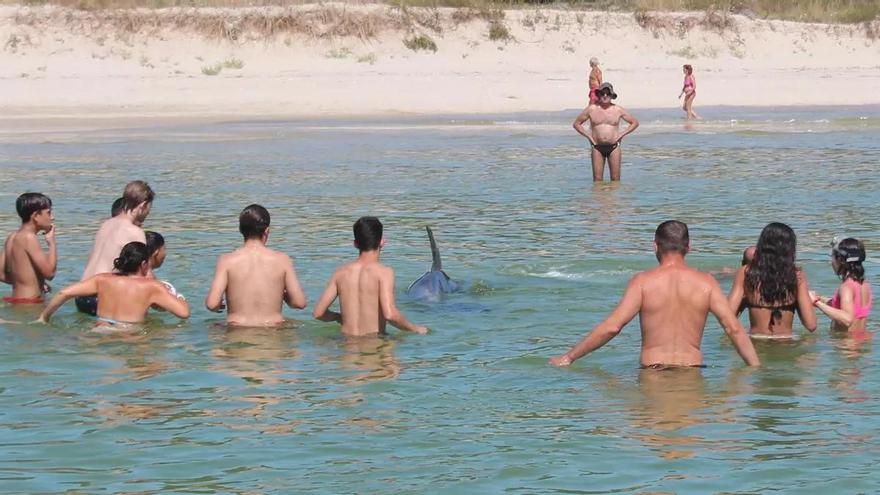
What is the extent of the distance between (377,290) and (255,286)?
92cm

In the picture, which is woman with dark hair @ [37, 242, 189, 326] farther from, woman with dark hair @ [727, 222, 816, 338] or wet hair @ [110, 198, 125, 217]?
woman with dark hair @ [727, 222, 816, 338]

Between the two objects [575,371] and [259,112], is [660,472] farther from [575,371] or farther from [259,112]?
[259,112]

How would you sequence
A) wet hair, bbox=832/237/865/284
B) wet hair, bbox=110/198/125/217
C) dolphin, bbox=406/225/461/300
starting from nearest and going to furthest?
wet hair, bbox=832/237/865/284
wet hair, bbox=110/198/125/217
dolphin, bbox=406/225/461/300

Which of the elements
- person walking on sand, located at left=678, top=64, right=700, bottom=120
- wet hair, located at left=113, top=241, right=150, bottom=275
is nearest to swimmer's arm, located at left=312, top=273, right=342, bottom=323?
wet hair, located at left=113, top=241, right=150, bottom=275

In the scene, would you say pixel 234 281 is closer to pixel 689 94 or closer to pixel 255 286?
pixel 255 286

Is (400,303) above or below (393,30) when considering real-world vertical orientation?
below

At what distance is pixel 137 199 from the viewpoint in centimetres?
1043

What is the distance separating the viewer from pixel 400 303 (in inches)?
460

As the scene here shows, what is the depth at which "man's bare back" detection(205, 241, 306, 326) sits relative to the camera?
986cm

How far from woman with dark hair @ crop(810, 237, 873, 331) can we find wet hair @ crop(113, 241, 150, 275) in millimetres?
4426

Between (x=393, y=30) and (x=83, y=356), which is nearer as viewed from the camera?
(x=83, y=356)

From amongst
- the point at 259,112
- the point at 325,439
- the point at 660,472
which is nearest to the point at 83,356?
the point at 325,439

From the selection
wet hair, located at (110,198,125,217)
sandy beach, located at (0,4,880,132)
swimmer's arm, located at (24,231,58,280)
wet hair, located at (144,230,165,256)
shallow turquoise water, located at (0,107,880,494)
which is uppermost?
sandy beach, located at (0,4,880,132)

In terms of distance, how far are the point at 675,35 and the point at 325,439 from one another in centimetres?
3388
